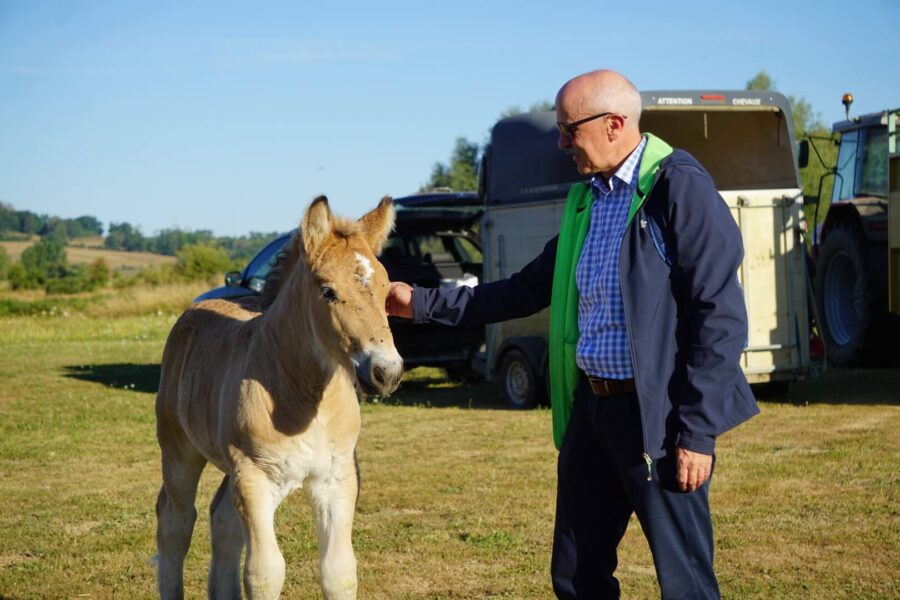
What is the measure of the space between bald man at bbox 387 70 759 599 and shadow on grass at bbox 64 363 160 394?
13233mm

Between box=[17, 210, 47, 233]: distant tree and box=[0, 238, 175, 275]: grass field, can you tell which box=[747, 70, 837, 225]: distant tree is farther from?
box=[17, 210, 47, 233]: distant tree

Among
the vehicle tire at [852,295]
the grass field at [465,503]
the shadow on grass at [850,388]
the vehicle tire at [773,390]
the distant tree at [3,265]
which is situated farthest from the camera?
the distant tree at [3,265]

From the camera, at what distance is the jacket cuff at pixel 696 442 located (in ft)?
12.5

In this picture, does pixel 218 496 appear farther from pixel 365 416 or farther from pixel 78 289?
pixel 78 289

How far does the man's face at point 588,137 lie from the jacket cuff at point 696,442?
1.10 metres

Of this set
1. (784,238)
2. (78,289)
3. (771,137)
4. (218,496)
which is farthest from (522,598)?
(78,289)

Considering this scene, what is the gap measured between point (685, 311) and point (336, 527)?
212 cm

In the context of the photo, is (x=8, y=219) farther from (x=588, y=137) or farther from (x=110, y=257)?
(x=588, y=137)

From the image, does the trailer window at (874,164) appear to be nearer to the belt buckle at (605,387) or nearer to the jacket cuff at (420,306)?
the jacket cuff at (420,306)

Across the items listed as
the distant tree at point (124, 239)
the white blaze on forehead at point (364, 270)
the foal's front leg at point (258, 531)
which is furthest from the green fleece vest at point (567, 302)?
the distant tree at point (124, 239)

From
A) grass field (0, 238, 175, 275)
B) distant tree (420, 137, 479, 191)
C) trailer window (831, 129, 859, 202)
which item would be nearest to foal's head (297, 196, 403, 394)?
trailer window (831, 129, 859, 202)

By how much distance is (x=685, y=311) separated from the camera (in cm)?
399

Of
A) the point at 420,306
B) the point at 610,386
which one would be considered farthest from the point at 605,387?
the point at 420,306

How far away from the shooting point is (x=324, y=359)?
5043mm
